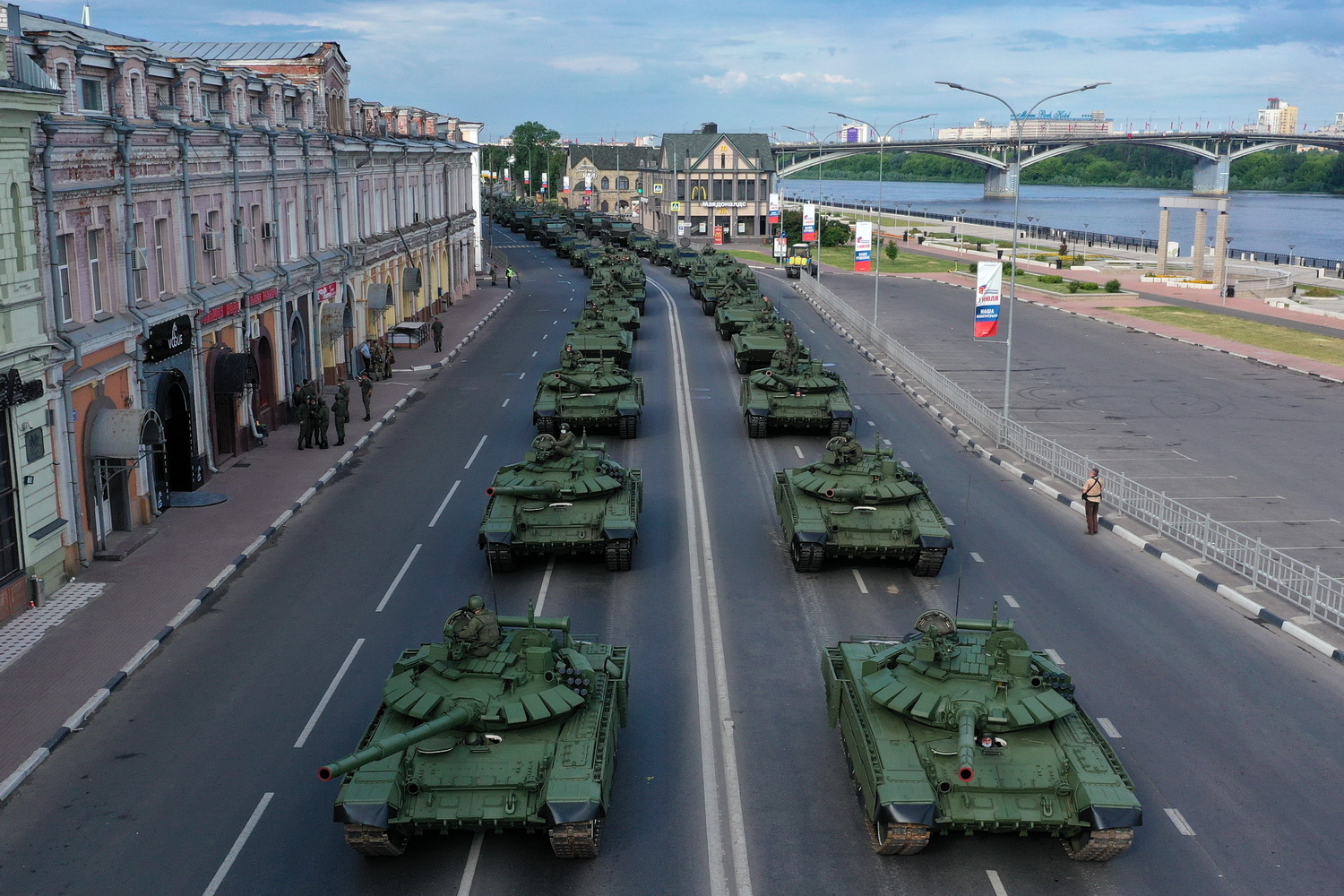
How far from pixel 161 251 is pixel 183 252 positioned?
69cm

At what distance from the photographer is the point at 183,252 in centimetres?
2719

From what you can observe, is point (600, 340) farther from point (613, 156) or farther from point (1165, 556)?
point (613, 156)

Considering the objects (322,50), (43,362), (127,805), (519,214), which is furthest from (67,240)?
(519,214)

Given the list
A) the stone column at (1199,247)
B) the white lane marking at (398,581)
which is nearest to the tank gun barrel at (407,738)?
the white lane marking at (398,581)

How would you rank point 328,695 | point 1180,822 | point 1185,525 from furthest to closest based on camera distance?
1. point 1185,525
2. point 328,695
3. point 1180,822

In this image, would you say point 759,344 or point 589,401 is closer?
point 589,401

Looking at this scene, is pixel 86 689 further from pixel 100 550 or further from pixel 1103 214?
pixel 1103 214

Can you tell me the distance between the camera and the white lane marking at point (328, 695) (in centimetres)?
1501

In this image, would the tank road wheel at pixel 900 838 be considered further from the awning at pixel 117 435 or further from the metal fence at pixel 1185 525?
the awning at pixel 117 435

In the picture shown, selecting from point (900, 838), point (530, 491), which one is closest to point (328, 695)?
point (530, 491)

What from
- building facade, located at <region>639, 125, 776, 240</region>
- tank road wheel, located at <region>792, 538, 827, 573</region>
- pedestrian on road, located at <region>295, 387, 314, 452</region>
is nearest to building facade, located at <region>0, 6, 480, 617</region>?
pedestrian on road, located at <region>295, 387, 314, 452</region>

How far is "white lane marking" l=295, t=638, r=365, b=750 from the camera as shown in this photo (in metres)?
15.0

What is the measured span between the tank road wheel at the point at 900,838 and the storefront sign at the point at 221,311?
20372mm

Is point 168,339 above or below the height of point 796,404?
above
